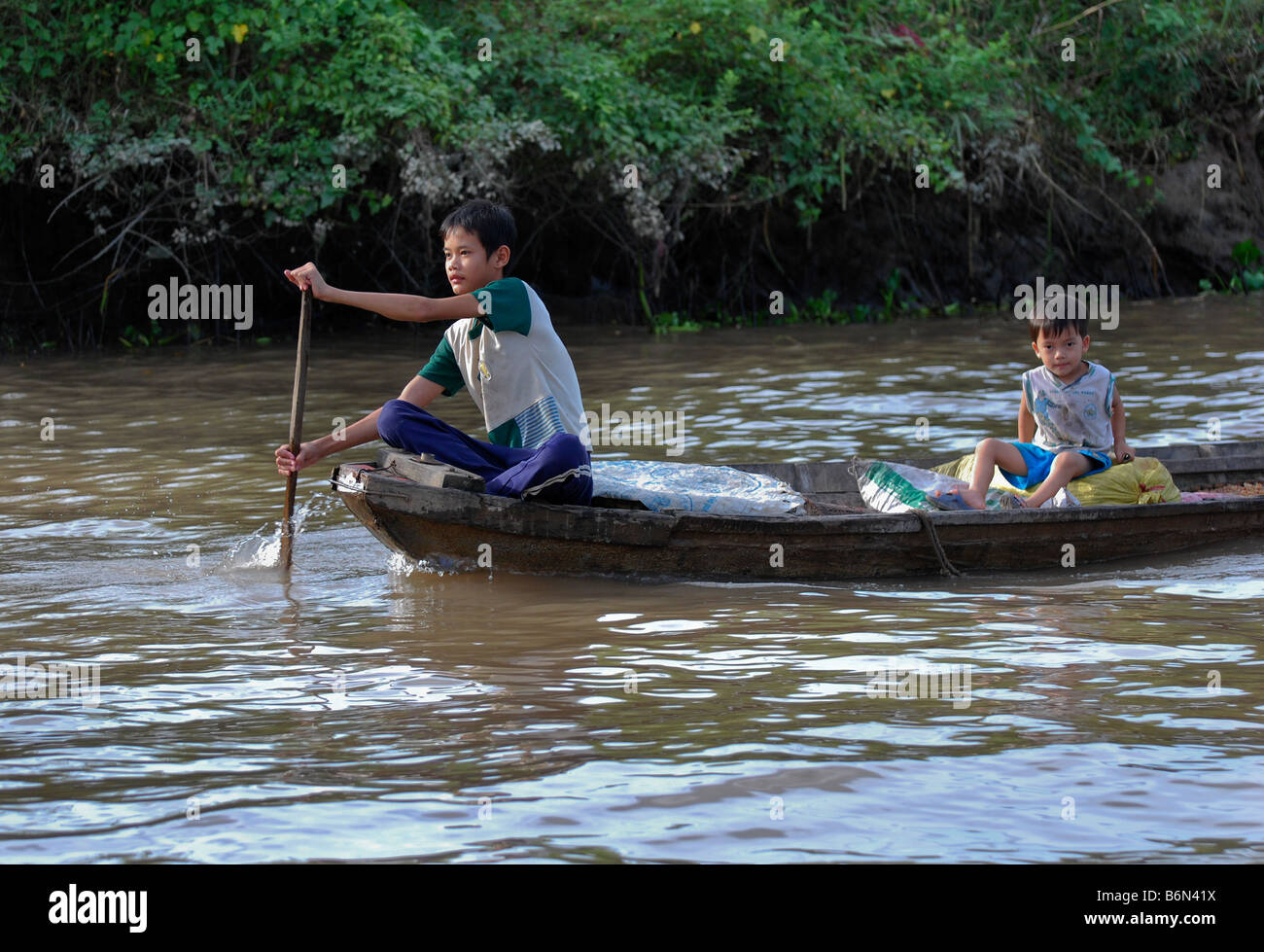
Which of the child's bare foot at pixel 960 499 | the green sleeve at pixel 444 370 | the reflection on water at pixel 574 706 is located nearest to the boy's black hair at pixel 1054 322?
the child's bare foot at pixel 960 499

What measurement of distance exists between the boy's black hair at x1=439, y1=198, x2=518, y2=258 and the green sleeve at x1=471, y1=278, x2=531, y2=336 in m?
0.13

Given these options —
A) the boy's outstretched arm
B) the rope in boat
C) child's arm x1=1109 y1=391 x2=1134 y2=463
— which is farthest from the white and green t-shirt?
child's arm x1=1109 y1=391 x2=1134 y2=463

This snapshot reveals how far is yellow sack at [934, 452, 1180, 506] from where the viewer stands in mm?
5859

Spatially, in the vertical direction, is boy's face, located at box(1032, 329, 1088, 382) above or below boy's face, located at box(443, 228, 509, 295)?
below

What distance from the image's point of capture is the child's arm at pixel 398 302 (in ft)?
15.9

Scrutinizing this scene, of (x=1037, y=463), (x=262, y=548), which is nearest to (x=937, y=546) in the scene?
(x=1037, y=463)

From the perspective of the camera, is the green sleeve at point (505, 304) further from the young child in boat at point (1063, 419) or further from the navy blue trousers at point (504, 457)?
the young child in boat at point (1063, 419)

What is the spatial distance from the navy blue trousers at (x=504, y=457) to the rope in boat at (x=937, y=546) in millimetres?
1178

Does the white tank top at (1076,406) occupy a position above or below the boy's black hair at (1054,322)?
below

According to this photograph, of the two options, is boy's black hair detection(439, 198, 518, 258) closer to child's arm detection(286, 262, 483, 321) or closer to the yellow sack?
child's arm detection(286, 262, 483, 321)

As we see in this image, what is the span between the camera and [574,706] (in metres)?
3.77
